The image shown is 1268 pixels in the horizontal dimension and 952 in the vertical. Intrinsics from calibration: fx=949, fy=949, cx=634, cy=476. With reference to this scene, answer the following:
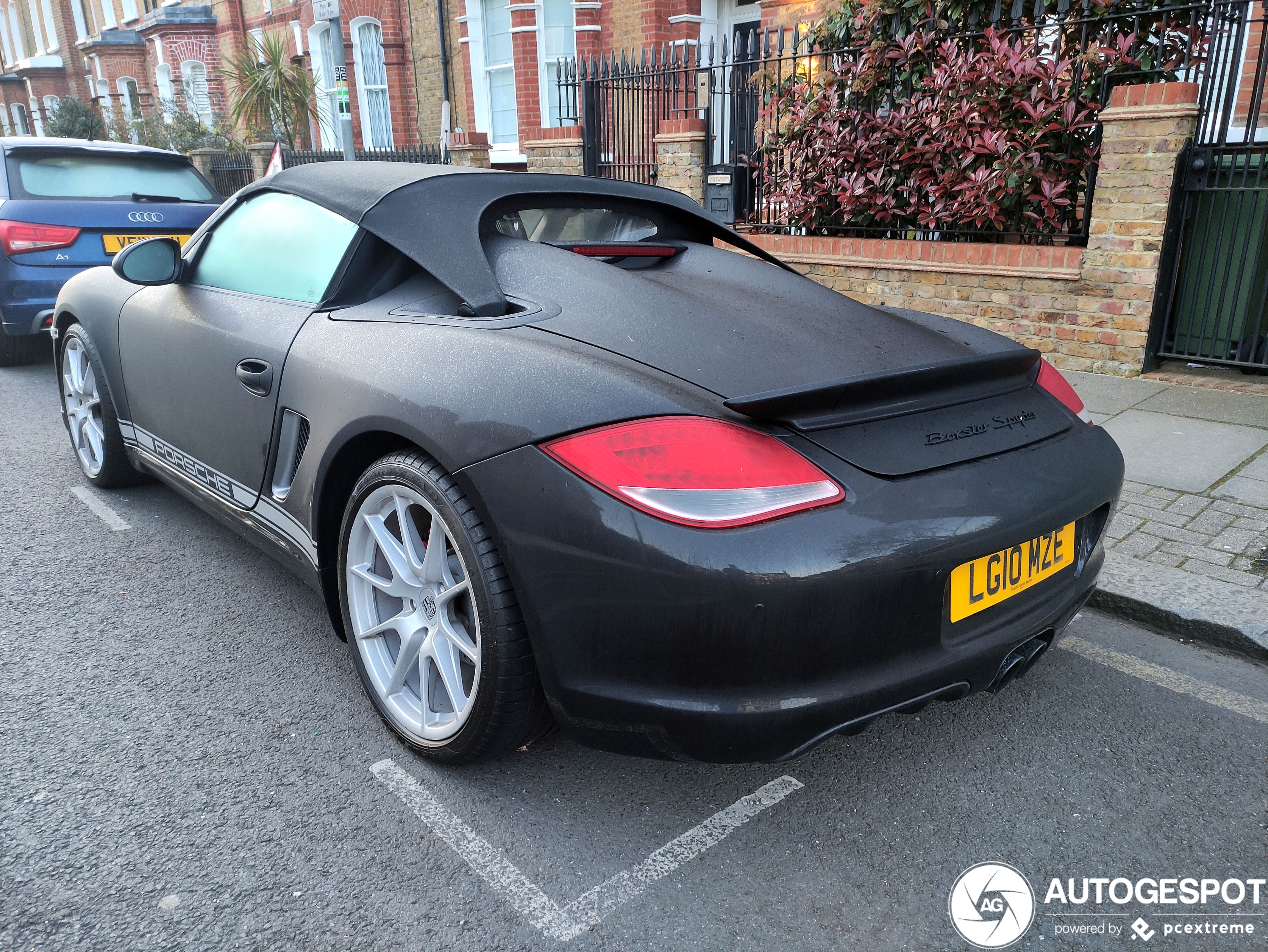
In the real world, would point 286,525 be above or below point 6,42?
below

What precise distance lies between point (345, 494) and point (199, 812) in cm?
86

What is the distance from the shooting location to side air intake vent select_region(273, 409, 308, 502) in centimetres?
265

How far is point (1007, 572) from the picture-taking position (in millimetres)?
2088

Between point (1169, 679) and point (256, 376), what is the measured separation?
289 centimetres

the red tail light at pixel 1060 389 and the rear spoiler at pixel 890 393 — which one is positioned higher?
the rear spoiler at pixel 890 393

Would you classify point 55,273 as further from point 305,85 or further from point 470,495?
point 305,85

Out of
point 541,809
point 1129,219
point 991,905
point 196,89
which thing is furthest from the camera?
point 196,89

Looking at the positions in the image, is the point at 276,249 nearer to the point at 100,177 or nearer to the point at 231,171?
the point at 100,177

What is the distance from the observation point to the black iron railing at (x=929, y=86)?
5.99 metres

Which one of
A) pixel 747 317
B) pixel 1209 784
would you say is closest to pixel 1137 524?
pixel 1209 784

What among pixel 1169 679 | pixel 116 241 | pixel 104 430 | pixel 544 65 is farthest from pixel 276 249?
pixel 544 65

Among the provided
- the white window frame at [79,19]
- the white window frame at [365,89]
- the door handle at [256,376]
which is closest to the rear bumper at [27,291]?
the door handle at [256,376]

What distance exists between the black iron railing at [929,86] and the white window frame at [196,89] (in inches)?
740

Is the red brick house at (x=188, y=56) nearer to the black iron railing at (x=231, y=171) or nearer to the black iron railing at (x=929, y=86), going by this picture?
the black iron railing at (x=231, y=171)
